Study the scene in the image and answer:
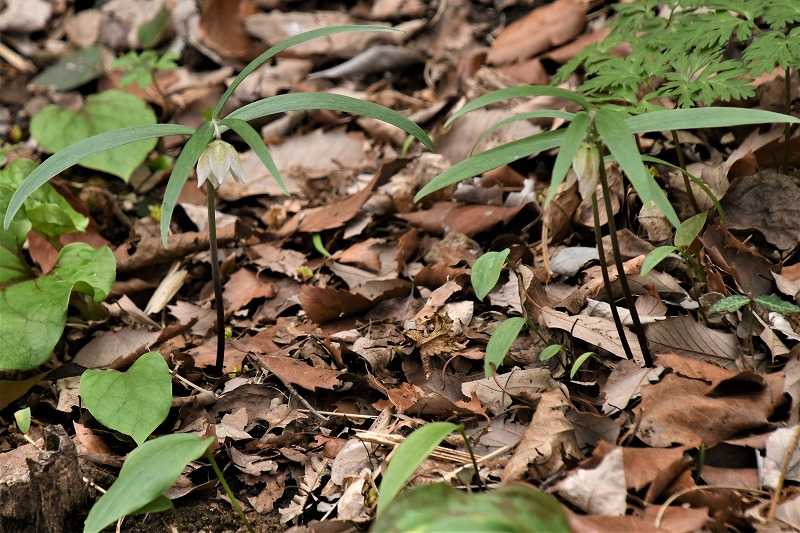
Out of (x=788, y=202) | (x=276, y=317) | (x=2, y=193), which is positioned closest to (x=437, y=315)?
(x=276, y=317)

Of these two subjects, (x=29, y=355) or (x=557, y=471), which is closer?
(x=557, y=471)

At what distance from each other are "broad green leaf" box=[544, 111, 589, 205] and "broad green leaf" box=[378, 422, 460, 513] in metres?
0.55

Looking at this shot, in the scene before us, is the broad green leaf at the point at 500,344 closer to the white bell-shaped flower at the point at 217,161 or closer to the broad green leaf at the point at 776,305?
the broad green leaf at the point at 776,305

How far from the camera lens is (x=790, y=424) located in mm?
1929

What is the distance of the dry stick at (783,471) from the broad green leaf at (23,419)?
82.1 inches

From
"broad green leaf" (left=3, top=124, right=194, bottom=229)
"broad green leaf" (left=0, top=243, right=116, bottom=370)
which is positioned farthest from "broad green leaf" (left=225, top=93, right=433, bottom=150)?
"broad green leaf" (left=0, top=243, right=116, bottom=370)

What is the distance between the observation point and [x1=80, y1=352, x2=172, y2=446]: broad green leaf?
7.49ft

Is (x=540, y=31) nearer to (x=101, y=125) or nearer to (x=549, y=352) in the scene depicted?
(x=101, y=125)

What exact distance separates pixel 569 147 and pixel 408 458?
0.73 meters

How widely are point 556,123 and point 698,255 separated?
3.79ft

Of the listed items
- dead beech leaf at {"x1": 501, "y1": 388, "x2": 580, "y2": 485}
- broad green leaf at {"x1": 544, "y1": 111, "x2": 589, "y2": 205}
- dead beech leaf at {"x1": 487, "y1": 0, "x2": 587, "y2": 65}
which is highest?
broad green leaf at {"x1": 544, "y1": 111, "x2": 589, "y2": 205}

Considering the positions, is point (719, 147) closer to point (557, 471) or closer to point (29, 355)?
point (557, 471)

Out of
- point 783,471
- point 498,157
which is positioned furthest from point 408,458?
point 783,471

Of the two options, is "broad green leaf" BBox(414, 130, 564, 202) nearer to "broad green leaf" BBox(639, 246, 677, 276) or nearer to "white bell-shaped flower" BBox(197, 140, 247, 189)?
"broad green leaf" BBox(639, 246, 677, 276)
